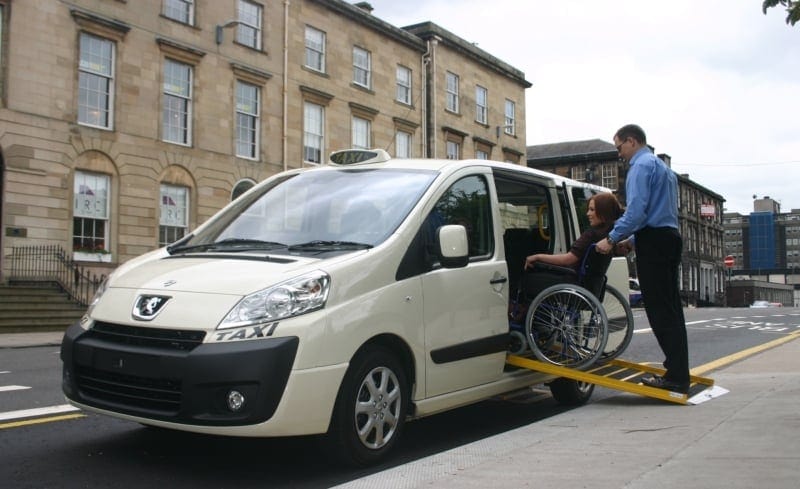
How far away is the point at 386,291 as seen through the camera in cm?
466

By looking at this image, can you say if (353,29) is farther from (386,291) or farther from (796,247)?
(796,247)

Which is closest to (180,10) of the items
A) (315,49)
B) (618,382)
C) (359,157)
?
(315,49)

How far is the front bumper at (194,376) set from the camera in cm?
401

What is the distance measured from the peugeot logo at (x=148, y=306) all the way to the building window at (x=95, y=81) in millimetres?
19741

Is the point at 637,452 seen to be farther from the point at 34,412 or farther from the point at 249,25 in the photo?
the point at 249,25

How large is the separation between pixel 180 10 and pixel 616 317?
72.1ft

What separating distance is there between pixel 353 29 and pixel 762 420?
28.9m

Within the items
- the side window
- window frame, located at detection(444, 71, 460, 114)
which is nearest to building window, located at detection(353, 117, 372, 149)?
window frame, located at detection(444, 71, 460, 114)

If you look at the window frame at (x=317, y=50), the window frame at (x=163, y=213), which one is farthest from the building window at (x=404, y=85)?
the window frame at (x=163, y=213)

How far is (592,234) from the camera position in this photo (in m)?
6.38

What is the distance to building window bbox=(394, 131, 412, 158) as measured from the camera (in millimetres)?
34094

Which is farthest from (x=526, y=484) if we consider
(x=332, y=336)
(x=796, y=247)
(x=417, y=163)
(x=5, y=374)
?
(x=796, y=247)

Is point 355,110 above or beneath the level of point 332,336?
above

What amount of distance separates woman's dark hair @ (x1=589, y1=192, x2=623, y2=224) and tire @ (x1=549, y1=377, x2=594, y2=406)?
1.49 m
